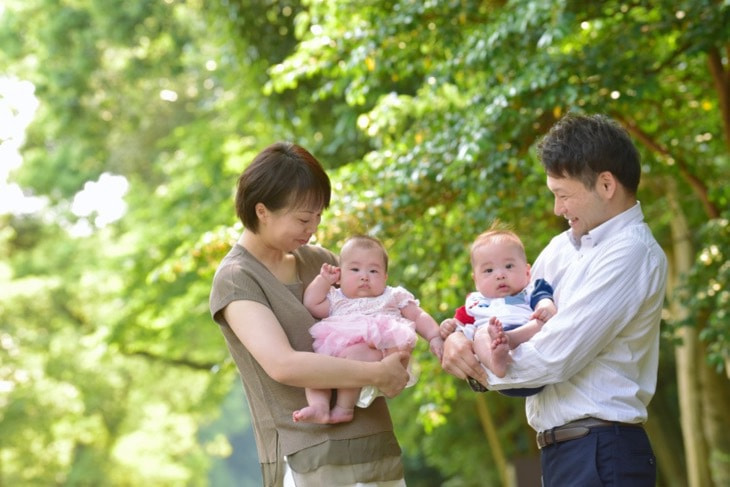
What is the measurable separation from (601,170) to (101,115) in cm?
1670

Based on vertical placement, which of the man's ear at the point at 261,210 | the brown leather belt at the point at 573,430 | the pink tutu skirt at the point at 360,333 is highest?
the man's ear at the point at 261,210

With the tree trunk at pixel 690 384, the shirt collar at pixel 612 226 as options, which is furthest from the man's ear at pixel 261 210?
the tree trunk at pixel 690 384

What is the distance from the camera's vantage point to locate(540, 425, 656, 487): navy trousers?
3.46 meters

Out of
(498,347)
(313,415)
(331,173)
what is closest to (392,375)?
(313,415)

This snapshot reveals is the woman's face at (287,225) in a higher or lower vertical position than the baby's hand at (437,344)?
higher

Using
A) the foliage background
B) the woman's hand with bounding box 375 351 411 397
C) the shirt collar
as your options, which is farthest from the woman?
the foliage background

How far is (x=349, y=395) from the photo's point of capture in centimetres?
377

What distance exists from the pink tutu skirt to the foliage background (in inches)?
111

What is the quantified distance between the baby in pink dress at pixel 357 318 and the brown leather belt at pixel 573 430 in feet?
1.58

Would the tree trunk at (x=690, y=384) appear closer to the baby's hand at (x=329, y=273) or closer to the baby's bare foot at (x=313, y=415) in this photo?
the baby's hand at (x=329, y=273)

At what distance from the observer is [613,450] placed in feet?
11.3

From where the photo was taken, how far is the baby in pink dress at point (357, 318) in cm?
376

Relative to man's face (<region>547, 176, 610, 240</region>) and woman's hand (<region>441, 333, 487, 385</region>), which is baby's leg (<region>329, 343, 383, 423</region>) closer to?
woman's hand (<region>441, 333, 487, 385</region>)

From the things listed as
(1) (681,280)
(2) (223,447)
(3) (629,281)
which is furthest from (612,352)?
(2) (223,447)
